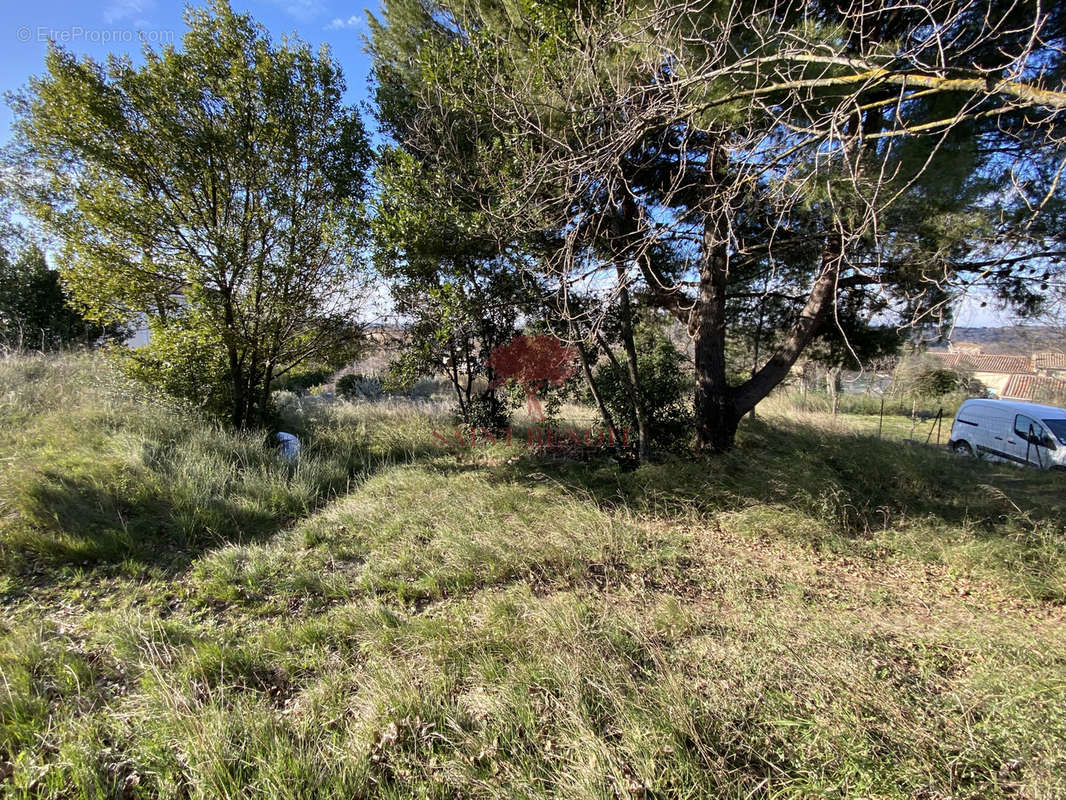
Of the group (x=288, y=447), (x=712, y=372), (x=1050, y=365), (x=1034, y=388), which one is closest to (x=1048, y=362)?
(x=1050, y=365)

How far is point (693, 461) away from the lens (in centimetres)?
592

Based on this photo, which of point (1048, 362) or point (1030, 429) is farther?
point (1048, 362)

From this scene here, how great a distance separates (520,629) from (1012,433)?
11870 millimetres

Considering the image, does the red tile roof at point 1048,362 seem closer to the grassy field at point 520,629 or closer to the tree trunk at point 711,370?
the grassy field at point 520,629

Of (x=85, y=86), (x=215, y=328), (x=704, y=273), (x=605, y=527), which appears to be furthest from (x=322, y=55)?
(x=605, y=527)

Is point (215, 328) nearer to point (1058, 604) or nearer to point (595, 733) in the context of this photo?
point (595, 733)

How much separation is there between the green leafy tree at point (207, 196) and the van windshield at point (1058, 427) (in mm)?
12860

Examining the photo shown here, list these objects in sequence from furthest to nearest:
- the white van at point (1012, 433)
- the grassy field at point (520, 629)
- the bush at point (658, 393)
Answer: the white van at point (1012, 433)
the bush at point (658, 393)
the grassy field at point (520, 629)

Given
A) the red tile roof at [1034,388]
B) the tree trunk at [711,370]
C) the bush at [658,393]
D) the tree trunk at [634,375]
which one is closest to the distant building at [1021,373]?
the red tile roof at [1034,388]

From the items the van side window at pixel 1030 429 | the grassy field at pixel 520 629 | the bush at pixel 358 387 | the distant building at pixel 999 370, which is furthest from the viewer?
the distant building at pixel 999 370

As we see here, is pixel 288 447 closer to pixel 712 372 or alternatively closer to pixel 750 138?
pixel 712 372

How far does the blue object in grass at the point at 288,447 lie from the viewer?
625 cm

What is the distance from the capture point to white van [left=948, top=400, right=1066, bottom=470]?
7.78 metres

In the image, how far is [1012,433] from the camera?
862 centimetres
